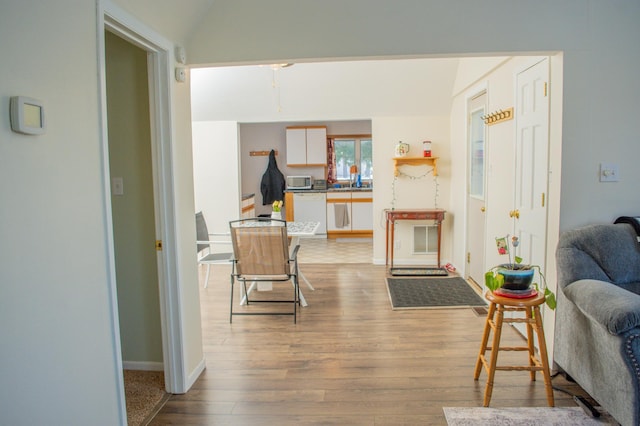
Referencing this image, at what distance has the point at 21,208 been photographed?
140 centimetres

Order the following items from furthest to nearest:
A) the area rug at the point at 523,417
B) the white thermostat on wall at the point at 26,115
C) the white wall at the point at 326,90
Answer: the white wall at the point at 326,90 < the area rug at the point at 523,417 < the white thermostat on wall at the point at 26,115

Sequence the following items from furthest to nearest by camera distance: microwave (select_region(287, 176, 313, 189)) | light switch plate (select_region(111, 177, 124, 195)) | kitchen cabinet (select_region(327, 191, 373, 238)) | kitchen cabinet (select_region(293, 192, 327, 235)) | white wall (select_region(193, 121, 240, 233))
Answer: microwave (select_region(287, 176, 313, 189))
kitchen cabinet (select_region(293, 192, 327, 235))
kitchen cabinet (select_region(327, 191, 373, 238))
white wall (select_region(193, 121, 240, 233))
light switch plate (select_region(111, 177, 124, 195))

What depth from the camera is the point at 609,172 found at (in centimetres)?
271

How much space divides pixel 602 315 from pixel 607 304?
58mm

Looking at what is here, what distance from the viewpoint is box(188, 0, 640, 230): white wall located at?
8.66 feet

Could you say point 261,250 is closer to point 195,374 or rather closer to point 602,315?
point 195,374

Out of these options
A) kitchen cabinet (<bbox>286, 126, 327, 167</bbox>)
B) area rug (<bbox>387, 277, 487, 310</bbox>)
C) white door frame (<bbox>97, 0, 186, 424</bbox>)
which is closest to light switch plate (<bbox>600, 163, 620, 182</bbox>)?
area rug (<bbox>387, 277, 487, 310</bbox>)

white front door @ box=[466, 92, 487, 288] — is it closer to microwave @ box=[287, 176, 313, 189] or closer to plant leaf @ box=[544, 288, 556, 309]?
plant leaf @ box=[544, 288, 556, 309]

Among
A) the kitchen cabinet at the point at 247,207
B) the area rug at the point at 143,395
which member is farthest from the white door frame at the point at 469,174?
the kitchen cabinet at the point at 247,207

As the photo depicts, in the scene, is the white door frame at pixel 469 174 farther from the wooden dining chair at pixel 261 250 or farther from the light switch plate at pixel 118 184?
the light switch plate at pixel 118 184

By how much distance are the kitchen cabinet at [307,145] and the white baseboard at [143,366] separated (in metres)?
5.95

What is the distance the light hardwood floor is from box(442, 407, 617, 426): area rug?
2.7 inches

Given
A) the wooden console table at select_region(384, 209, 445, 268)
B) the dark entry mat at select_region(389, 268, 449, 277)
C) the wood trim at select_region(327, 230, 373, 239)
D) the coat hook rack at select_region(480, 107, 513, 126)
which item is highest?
the coat hook rack at select_region(480, 107, 513, 126)

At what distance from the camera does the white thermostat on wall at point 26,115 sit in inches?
53.2
